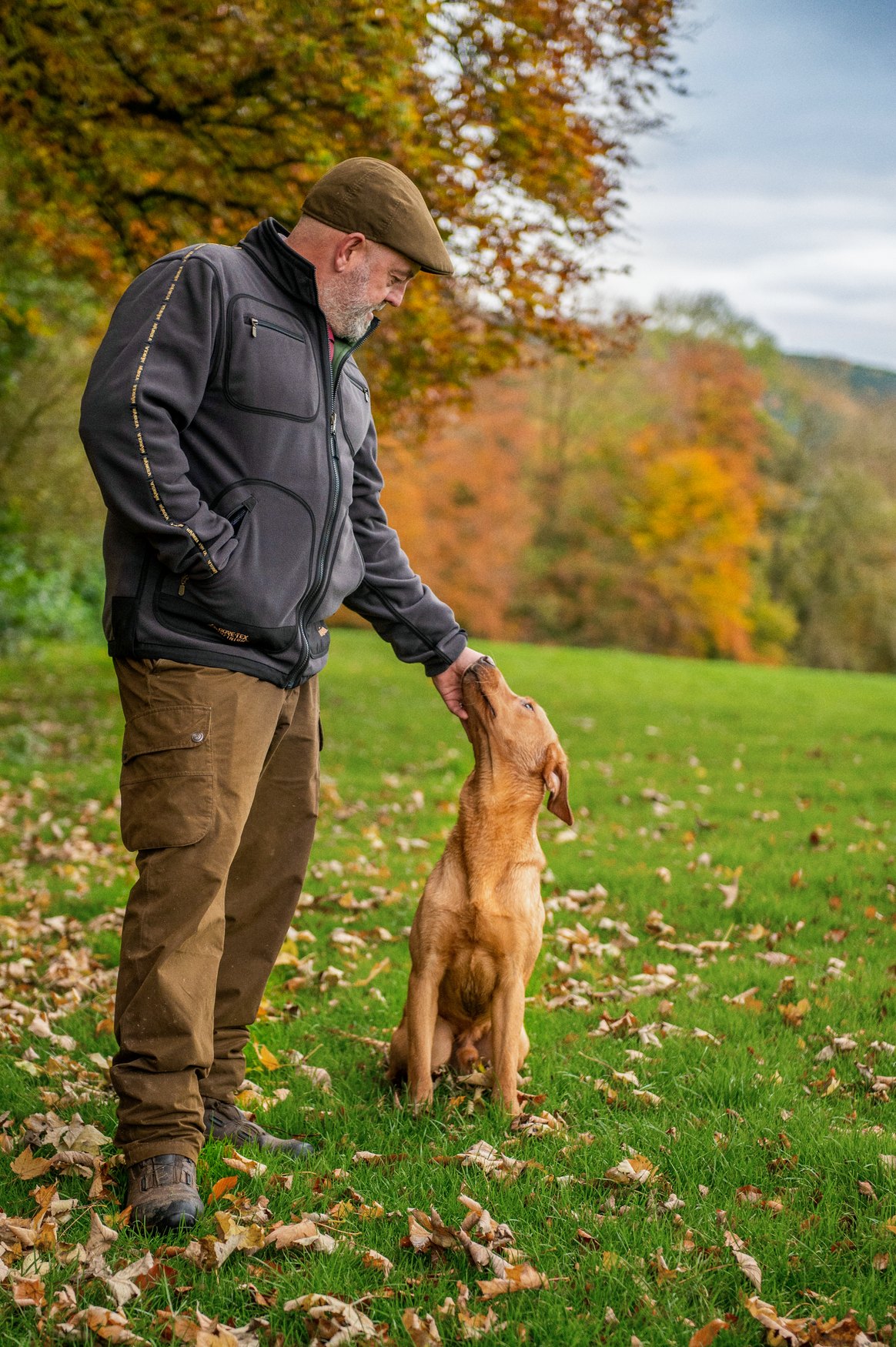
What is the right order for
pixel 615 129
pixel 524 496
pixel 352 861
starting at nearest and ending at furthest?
pixel 352 861
pixel 615 129
pixel 524 496

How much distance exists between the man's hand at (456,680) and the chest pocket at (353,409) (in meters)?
0.88

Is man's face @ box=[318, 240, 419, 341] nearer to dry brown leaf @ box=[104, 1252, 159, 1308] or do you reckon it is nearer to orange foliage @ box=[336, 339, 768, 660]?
dry brown leaf @ box=[104, 1252, 159, 1308]

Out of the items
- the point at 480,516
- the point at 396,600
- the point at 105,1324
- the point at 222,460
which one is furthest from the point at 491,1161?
the point at 480,516

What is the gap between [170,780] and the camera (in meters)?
3.03

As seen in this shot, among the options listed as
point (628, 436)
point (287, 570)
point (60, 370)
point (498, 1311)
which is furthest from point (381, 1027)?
point (628, 436)

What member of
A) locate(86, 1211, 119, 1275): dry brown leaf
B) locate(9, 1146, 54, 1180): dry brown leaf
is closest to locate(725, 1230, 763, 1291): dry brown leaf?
locate(86, 1211, 119, 1275): dry brown leaf

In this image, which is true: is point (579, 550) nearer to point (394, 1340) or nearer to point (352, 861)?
point (352, 861)

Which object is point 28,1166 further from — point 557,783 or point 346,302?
point 346,302

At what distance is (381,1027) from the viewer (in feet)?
15.1

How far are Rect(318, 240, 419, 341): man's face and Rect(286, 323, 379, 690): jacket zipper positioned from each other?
8cm

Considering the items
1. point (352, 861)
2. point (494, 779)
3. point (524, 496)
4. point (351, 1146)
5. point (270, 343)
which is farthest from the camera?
point (524, 496)

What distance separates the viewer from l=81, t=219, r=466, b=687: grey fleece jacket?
2.86m

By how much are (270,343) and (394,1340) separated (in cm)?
268

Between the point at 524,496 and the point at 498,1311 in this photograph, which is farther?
the point at 524,496
